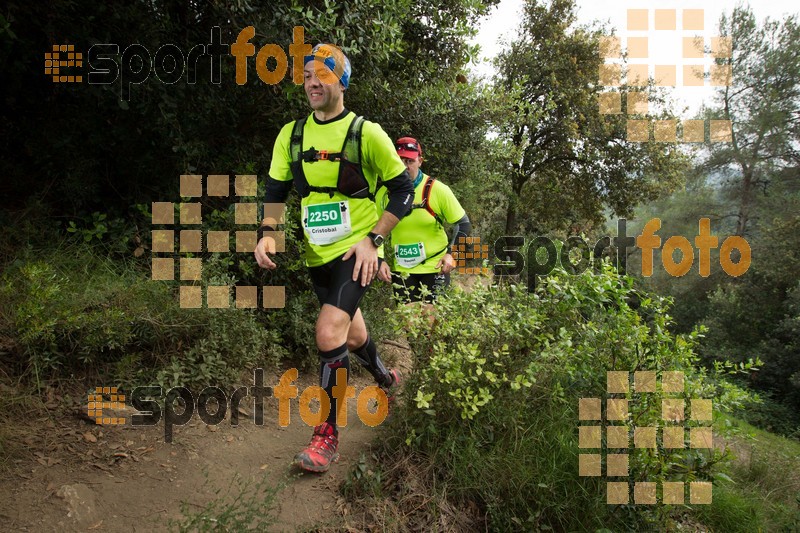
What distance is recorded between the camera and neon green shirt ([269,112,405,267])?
3512mm

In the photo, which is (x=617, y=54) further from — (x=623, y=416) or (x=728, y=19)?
(x=623, y=416)

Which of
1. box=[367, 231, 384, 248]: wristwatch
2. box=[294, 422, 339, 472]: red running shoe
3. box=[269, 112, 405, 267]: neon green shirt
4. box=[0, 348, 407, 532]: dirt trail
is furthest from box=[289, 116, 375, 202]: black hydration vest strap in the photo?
box=[0, 348, 407, 532]: dirt trail

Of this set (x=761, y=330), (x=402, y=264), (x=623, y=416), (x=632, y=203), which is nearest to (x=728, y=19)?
(x=632, y=203)

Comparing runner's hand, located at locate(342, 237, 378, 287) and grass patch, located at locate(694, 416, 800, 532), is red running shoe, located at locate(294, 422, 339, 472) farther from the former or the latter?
grass patch, located at locate(694, 416, 800, 532)

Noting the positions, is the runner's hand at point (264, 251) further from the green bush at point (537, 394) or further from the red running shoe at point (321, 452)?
the red running shoe at point (321, 452)

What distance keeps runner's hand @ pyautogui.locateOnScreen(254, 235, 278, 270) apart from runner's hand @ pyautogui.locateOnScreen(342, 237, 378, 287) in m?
0.55

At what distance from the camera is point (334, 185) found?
3.56 meters

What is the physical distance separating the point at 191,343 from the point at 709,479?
12.8 ft

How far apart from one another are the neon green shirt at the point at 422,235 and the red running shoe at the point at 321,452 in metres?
2.48

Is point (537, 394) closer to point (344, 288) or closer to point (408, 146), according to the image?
point (344, 288)

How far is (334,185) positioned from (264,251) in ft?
2.25

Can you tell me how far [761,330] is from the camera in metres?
20.2

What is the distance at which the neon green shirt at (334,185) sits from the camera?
3.51 metres

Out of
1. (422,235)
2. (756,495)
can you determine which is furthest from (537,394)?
(422,235)
